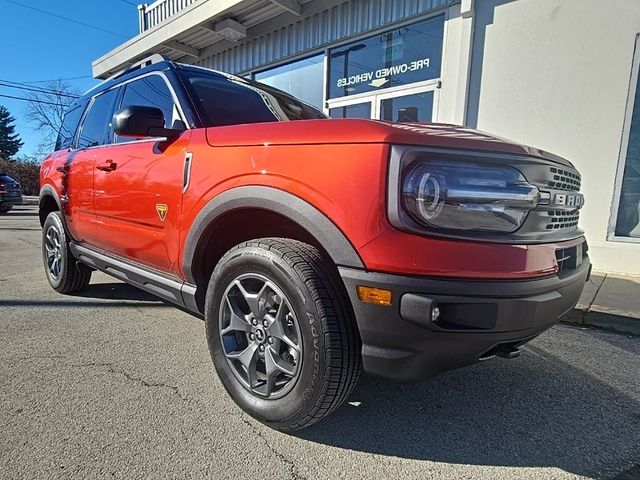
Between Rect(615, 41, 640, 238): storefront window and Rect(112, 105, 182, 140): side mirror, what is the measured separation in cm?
532

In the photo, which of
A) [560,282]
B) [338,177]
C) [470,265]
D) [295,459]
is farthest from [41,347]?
[560,282]

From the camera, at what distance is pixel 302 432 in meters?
1.87

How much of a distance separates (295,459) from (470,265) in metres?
1.09

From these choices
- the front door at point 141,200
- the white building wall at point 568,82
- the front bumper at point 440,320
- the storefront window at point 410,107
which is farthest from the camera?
the storefront window at point 410,107

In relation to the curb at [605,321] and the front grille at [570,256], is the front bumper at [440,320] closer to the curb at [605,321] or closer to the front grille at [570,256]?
the front grille at [570,256]

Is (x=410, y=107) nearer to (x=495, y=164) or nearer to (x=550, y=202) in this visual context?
(x=550, y=202)

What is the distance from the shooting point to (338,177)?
158 centimetres

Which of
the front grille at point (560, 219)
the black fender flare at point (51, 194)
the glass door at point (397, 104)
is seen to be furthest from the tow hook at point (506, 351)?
the glass door at point (397, 104)

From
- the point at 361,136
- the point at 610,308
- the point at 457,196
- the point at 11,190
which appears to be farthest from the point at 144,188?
the point at 11,190

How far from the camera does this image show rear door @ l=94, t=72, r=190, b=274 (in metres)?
2.33

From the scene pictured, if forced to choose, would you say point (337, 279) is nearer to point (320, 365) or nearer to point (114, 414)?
point (320, 365)

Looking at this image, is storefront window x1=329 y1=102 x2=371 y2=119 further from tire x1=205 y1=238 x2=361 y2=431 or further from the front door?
tire x1=205 y1=238 x2=361 y2=431

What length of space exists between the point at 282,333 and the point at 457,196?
96 cm

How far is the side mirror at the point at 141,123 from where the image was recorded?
219cm
